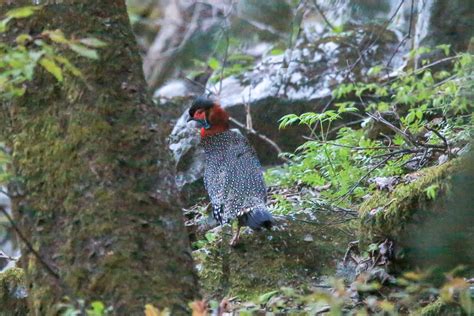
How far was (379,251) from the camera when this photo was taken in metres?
5.53

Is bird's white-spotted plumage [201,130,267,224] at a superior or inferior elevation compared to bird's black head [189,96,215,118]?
inferior

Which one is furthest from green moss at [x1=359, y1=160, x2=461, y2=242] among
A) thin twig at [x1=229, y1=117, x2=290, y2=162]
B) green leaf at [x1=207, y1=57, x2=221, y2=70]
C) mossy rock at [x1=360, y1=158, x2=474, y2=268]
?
green leaf at [x1=207, y1=57, x2=221, y2=70]

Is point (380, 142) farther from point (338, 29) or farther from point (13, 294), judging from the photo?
point (338, 29)

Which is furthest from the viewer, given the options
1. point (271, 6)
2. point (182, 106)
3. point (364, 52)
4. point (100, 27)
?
point (182, 106)

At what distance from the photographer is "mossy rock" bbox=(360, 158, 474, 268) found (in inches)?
124

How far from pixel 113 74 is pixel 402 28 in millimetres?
7865

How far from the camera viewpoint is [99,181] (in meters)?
4.21

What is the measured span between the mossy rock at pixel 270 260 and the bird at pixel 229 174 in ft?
0.39

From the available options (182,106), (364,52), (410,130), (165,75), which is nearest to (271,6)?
(410,130)

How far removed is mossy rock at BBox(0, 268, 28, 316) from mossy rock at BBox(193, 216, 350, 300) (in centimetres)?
121

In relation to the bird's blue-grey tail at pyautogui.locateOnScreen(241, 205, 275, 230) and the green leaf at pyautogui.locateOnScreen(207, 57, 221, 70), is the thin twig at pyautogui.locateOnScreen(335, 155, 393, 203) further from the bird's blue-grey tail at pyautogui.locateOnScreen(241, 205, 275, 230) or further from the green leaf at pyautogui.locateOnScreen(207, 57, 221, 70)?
the green leaf at pyautogui.locateOnScreen(207, 57, 221, 70)

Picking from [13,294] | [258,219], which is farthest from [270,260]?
[13,294]

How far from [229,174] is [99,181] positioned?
357cm

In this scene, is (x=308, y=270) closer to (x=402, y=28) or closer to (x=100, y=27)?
(x=100, y=27)
